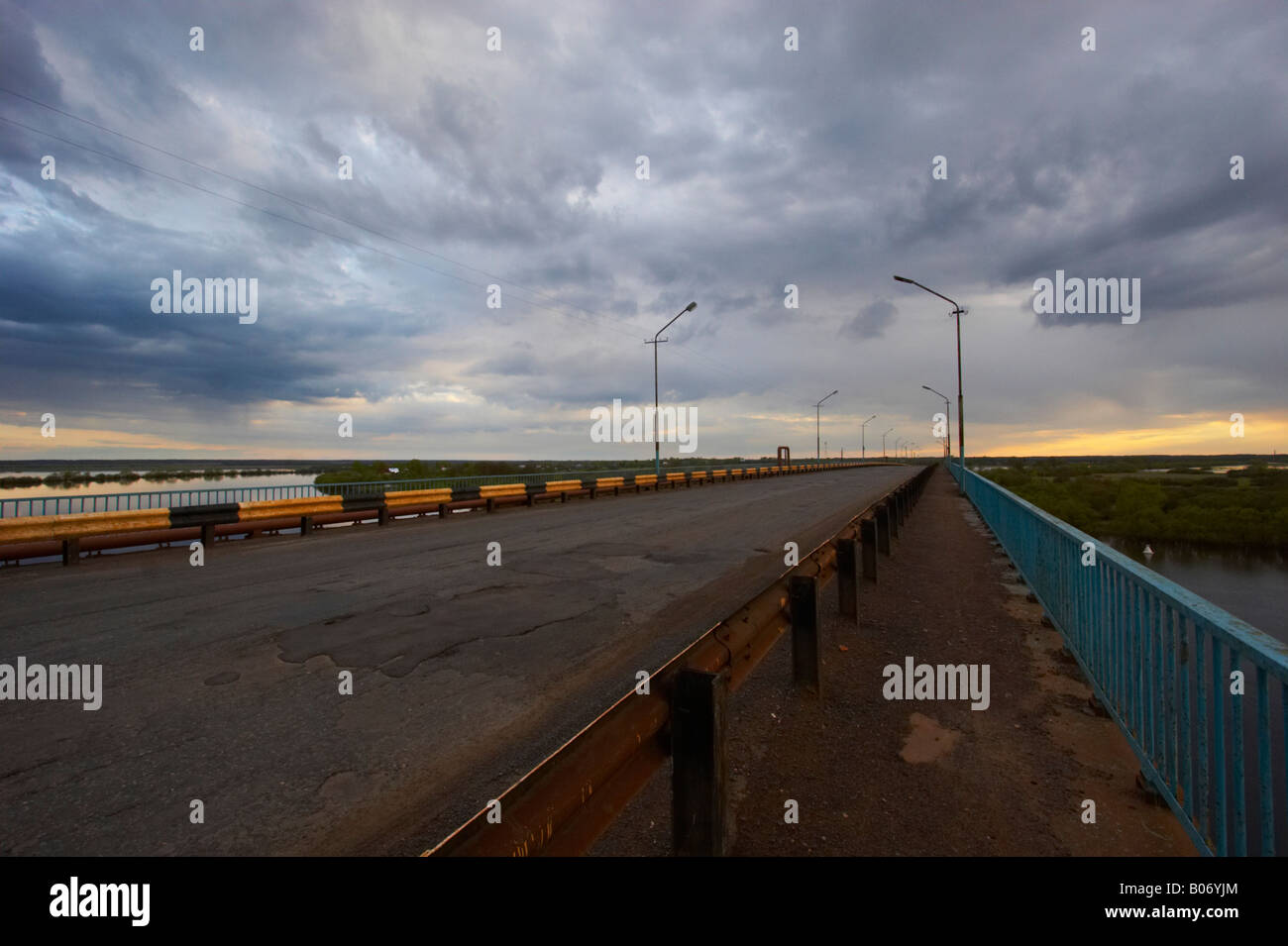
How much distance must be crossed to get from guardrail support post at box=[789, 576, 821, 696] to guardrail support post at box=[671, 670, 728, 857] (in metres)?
2.16

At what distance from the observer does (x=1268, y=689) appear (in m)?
2.08

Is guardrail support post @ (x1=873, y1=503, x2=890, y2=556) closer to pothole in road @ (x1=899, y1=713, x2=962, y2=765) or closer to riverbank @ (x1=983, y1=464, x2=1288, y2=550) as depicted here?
pothole in road @ (x1=899, y1=713, x2=962, y2=765)

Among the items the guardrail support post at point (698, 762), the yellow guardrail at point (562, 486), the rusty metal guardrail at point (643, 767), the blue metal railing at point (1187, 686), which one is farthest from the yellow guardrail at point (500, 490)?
the guardrail support post at point (698, 762)

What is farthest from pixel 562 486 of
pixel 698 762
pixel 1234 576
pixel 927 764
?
pixel 1234 576

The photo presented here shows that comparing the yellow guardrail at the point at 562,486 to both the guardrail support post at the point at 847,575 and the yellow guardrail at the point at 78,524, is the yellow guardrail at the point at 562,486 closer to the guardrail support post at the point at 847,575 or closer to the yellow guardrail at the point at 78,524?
the yellow guardrail at the point at 78,524

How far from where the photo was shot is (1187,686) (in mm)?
A: 2816

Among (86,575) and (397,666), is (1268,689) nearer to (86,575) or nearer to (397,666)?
(397,666)

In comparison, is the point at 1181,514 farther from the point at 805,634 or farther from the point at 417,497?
the point at 805,634

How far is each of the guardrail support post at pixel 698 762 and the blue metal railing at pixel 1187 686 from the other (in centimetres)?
183

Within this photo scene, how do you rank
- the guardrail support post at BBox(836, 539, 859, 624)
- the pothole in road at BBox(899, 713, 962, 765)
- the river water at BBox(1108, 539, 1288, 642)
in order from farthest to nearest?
the river water at BBox(1108, 539, 1288, 642) → the guardrail support post at BBox(836, 539, 859, 624) → the pothole in road at BBox(899, 713, 962, 765)

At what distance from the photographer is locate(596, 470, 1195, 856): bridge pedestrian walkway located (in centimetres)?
286

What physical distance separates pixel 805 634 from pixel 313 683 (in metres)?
3.78
